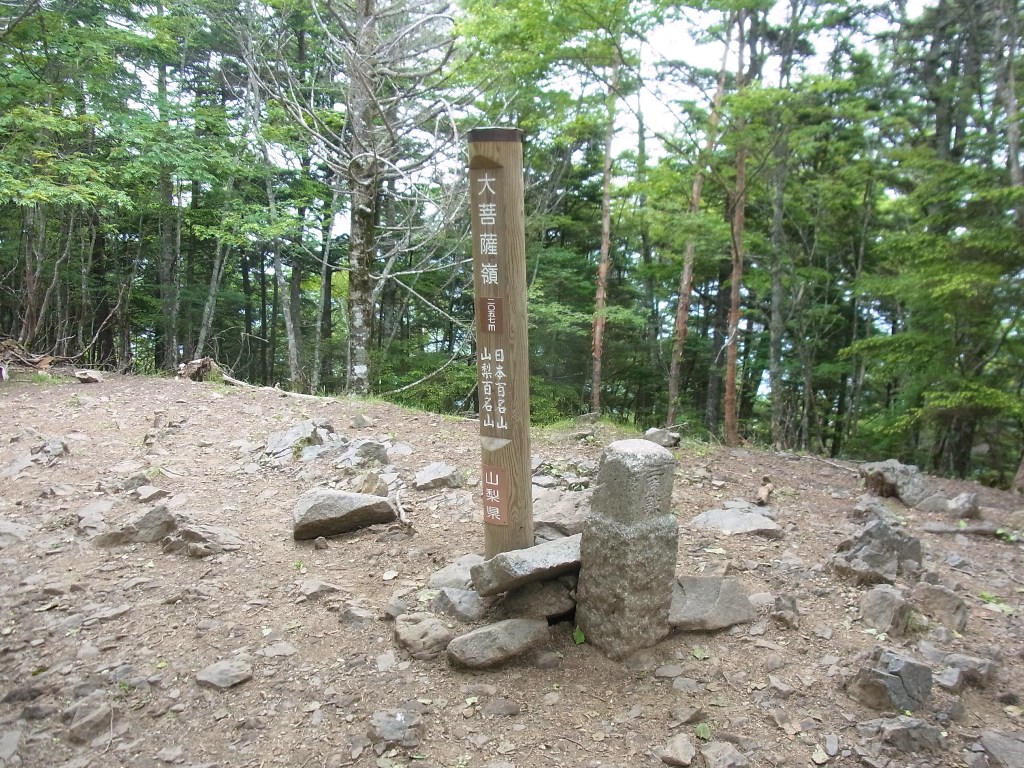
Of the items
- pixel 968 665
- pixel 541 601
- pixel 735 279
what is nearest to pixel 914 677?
pixel 968 665

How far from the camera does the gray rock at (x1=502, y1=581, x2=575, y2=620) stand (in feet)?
10.5

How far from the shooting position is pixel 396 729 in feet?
8.68

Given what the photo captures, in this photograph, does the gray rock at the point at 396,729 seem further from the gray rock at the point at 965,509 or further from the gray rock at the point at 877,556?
the gray rock at the point at 965,509

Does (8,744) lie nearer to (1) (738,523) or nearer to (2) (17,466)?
(2) (17,466)

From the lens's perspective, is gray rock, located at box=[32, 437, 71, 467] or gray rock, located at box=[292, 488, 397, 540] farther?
gray rock, located at box=[32, 437, 71, 467]

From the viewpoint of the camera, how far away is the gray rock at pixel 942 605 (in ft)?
11.2

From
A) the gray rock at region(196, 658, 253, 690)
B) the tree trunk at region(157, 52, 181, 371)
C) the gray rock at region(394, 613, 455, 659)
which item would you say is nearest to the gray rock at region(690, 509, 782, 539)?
the gray rock at region(394, 613, 455, 659)

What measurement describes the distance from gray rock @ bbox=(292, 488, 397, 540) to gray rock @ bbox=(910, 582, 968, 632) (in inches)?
134

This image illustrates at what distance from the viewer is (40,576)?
12.3ft

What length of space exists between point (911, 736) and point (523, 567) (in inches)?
69.2

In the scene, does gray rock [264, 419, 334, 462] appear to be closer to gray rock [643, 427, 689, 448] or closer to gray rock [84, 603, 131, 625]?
gray rock [84, 603, 131, 625]

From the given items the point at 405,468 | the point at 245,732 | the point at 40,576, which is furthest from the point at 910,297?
the point at 40,576

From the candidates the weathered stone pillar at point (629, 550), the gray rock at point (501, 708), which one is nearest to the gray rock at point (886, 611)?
the weathered stone pillar at point (629, 550)

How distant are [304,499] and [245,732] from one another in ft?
6.22
